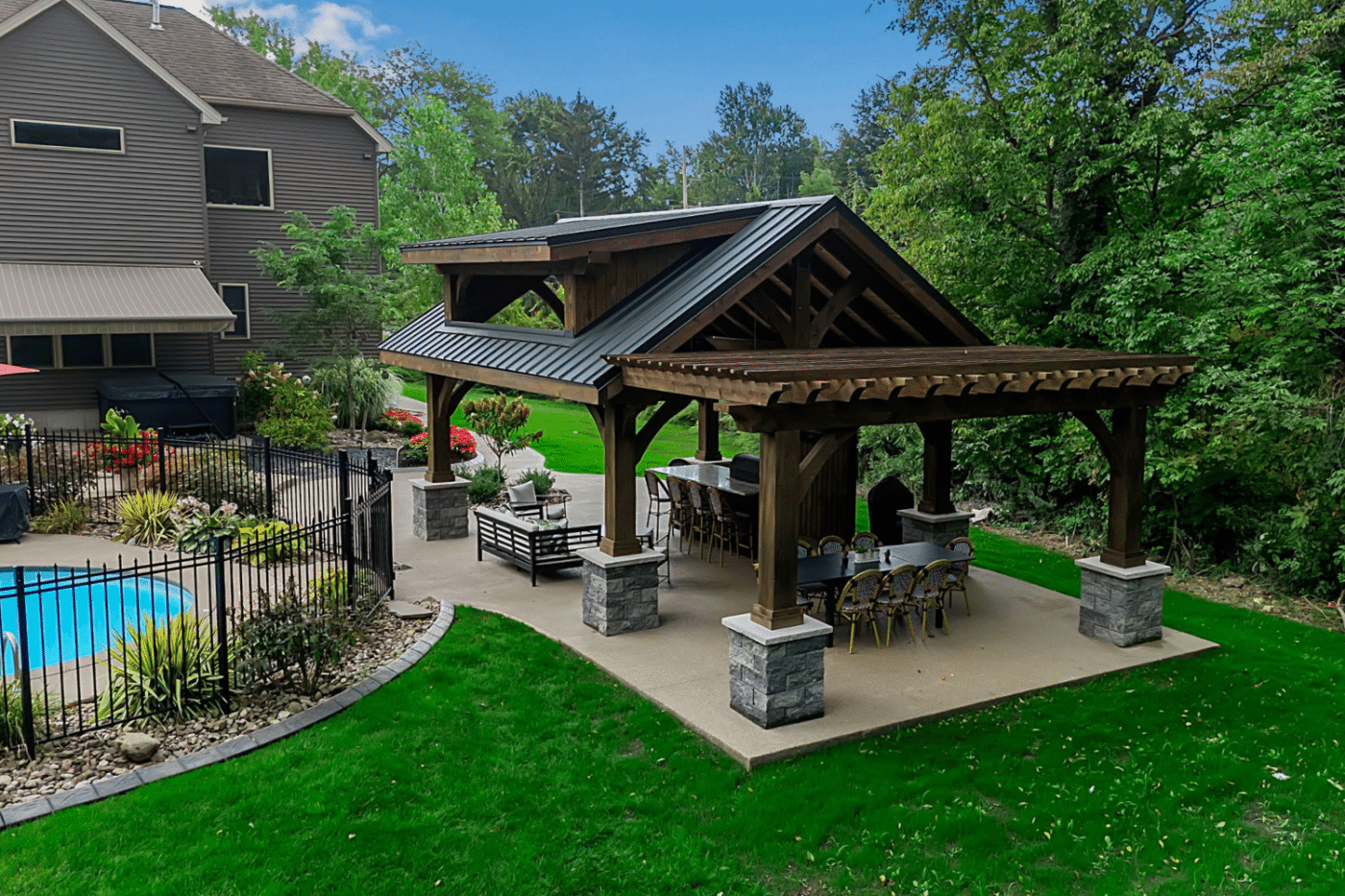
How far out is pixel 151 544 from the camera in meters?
13.8

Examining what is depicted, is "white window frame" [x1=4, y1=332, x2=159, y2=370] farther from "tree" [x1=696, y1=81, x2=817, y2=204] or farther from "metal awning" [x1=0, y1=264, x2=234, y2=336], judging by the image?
"tree" [x1=696, y1=81, x2=817, y2=204]

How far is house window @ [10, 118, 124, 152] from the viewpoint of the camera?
2097 centimetres

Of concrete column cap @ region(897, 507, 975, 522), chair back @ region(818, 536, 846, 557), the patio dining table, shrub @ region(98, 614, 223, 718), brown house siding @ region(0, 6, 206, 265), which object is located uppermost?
brown house siding @ region(0, 6, 206, 265)

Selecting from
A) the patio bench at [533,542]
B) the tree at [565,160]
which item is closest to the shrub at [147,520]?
the patio bench at [533,542]

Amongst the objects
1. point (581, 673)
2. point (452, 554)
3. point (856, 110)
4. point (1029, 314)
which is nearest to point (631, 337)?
point (581, 673)

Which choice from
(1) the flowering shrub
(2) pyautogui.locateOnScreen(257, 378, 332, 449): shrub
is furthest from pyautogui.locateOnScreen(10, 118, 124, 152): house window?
(1) the flowering shrub

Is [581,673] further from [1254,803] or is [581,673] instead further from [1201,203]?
[1201,203]

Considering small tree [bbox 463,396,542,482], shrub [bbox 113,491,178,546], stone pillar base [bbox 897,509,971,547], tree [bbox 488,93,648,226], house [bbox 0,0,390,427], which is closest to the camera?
stone pillar base [bbox 897,509,971,547]

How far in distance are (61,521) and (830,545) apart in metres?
11.1

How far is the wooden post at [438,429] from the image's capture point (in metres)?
14.2

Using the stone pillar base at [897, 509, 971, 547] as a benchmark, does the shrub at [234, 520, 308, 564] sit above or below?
below

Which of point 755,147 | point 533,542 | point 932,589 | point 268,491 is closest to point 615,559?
point 533,542

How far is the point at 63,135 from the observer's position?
2145 cm

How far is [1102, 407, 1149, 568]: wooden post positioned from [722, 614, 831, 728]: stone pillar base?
3.97m
